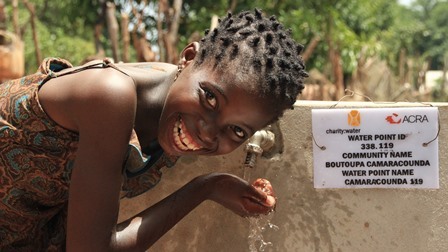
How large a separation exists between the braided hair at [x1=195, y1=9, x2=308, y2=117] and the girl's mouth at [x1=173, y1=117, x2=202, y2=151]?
158 millimetres

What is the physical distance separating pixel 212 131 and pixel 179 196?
0.29m

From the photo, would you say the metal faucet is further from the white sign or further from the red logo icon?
the red logo icon

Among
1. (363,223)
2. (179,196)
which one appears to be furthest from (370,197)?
(179,196)

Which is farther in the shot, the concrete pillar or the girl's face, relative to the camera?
the concrete pillar

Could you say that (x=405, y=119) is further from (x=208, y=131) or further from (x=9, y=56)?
(x=9, y=56)

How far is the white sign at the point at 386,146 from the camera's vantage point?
1.98m

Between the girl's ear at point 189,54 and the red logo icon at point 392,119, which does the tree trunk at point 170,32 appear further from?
the girl's ear at point 189,54

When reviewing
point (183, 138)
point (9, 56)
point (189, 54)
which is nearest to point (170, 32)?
point (9, 56)

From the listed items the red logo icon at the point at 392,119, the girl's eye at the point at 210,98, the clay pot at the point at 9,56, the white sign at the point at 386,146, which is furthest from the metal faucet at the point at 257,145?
the clay pot at the point at 9,56

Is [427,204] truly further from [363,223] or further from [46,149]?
[46,149]

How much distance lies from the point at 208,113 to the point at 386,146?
775 millimetres

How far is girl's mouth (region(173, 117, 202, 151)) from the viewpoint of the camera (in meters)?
1.51

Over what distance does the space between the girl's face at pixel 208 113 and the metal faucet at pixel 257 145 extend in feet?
1.37

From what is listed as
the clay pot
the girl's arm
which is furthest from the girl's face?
the clay pot
